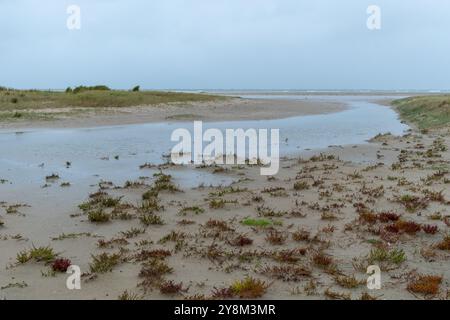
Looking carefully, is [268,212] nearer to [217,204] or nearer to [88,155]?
[217,204]

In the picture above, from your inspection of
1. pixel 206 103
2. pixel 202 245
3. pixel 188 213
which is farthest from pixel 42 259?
pixel 206 103

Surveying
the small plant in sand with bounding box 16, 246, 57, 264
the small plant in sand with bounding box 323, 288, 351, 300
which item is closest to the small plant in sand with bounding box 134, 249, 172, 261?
the small plant in sand with bounding box 16, 246, 57, 264

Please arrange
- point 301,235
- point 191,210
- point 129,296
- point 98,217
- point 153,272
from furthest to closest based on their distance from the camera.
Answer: point 191,210
point 98,217
point 301,235
point 153,272
point 129,296

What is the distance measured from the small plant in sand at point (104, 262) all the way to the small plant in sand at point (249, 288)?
2.28 metres

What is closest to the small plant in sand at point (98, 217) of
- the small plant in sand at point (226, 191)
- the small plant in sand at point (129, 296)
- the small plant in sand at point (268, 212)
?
the small plant in sand at point (226, 191)

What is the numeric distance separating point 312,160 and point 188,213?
9.19 meters

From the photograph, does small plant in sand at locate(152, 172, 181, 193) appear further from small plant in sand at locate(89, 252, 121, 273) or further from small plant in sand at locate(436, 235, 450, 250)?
small plant in sand at locate(436, 235, 450, 250)

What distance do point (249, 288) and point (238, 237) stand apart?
236 centimetres

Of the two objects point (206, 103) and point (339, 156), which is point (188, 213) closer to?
point (339, 156)

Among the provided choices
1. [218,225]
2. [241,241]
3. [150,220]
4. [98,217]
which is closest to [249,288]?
[241,241]

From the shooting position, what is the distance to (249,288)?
745 centimetres

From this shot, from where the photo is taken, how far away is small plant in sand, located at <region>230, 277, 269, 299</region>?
734 centimetres
